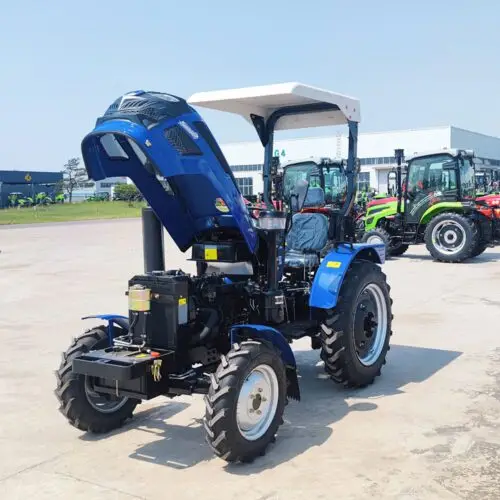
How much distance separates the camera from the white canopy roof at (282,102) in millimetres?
5391

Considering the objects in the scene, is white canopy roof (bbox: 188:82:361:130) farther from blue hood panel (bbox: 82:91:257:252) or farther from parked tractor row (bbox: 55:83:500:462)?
blue hood panel (bbox: 82:91:257:252)

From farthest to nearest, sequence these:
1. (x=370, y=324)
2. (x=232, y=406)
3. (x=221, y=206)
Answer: (x=370, y=324) → (x=221, y=206) → (x=232, y=406)

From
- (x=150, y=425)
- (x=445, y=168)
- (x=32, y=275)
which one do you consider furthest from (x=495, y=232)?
(x=150, y=425)

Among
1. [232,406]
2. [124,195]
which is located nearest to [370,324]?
[232,406]

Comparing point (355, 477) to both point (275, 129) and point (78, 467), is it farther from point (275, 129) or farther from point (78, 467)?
point (275, 129)

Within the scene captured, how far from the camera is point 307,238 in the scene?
20.9 feet

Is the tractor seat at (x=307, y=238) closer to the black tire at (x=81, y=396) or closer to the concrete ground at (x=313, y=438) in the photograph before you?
the concrete ground at (x=313, y=438)

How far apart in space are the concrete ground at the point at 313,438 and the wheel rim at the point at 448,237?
691 centimetres

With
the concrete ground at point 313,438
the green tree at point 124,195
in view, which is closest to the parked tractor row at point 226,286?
the concrete ground at point 313,438

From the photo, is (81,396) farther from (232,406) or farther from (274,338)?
(274,338)

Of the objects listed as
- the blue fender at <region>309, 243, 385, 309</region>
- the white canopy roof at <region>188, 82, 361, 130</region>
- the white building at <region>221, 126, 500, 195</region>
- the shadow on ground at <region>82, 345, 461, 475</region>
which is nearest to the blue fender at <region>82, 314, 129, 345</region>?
the shadow on ground at <region>82, 345, 461, 475</region>

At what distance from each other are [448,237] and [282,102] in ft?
34.7

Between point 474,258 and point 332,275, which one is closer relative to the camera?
point 332,275

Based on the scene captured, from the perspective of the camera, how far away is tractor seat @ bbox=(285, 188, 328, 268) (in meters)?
6.14
